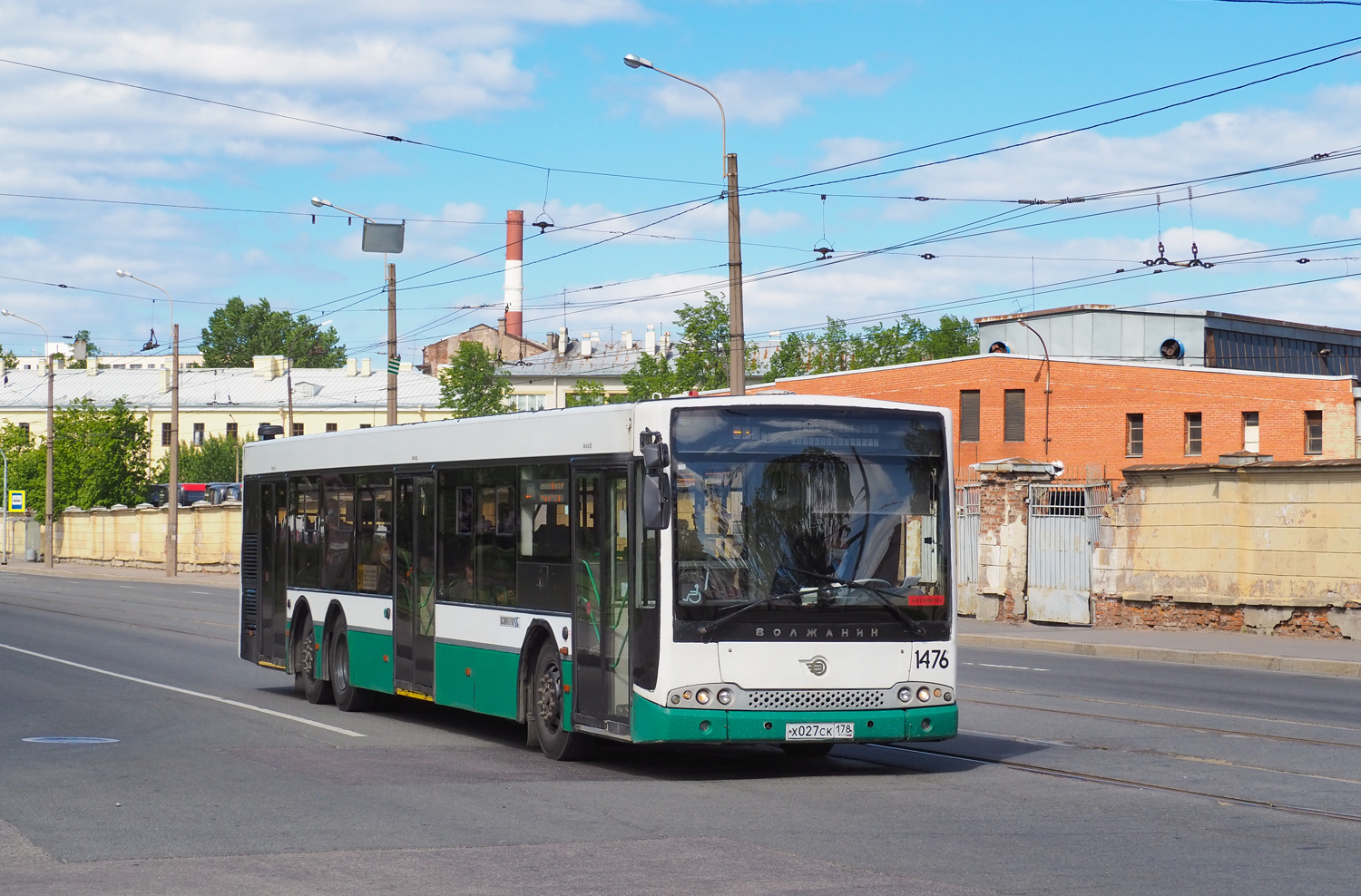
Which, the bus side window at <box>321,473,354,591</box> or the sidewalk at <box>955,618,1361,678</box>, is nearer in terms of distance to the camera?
the bus side window at <box>321,473,354,591</box>

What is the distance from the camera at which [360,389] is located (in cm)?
11012

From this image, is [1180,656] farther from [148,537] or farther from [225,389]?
[225,389]

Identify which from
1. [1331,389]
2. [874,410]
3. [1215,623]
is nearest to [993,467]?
[1215,623]

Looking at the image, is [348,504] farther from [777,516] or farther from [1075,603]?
[1075,603]

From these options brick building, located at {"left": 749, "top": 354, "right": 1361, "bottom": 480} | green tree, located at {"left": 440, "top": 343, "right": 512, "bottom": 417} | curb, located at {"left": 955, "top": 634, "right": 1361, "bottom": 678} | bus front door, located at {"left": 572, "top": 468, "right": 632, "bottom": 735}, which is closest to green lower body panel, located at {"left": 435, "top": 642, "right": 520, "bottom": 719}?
bus front door, located at {"left": 572, "top": 468, "right": 632, "bottom": 735}

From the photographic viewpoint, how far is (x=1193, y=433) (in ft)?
192

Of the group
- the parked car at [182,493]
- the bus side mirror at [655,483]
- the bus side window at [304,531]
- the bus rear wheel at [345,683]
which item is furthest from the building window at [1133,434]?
the bus side mirror at [655,483]

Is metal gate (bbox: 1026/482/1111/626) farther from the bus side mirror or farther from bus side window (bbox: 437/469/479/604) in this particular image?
the bus side mirror

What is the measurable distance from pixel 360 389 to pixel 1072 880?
105357mm

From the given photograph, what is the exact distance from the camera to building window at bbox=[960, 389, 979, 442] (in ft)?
207

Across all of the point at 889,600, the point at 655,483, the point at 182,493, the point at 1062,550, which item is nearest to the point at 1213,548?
the point at 1062,550

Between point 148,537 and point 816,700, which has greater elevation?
point 148,537

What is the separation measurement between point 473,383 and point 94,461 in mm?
20487

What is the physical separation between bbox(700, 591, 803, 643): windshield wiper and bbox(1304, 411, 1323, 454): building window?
4846 centimetres
